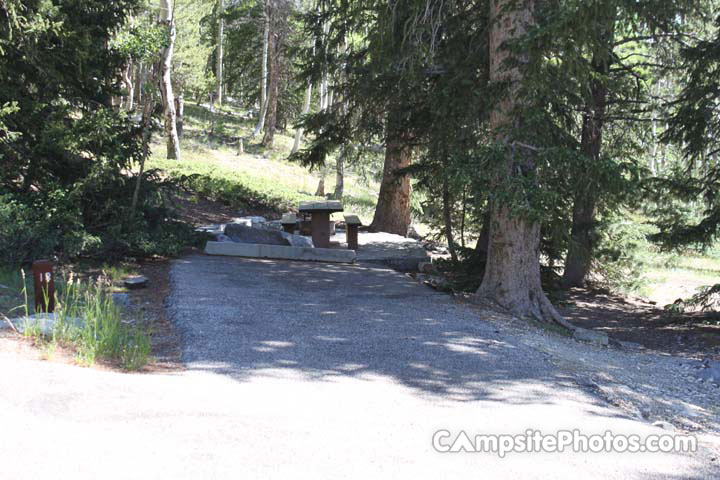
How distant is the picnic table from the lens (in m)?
13.2

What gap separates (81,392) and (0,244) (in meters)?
4.93

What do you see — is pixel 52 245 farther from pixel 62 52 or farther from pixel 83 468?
pixel 83 468

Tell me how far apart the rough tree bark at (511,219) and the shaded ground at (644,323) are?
1.89m

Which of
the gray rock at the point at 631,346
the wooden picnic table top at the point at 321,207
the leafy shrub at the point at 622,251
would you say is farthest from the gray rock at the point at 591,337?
the wooden picnic table top at the point at 321,207

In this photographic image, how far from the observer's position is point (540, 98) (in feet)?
28.7

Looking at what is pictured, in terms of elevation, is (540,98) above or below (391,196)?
above

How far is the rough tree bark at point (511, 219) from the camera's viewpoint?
29.4 ft

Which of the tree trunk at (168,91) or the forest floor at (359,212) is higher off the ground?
the tree trunk at (168,91)

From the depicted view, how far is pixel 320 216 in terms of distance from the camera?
13.5 meters

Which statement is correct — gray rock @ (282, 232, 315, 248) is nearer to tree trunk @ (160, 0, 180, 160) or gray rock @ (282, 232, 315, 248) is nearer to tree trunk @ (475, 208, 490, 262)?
A: tree trunk @ (475, 208, 490, 262)

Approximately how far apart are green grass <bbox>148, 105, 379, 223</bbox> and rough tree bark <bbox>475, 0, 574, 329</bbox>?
13.3 ft

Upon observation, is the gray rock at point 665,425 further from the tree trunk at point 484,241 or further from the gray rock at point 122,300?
the tree trunk at point 484,241

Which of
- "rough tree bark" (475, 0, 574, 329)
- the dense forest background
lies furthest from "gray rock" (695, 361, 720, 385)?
the dense forest background

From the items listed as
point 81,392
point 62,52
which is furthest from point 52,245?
point 81,392
